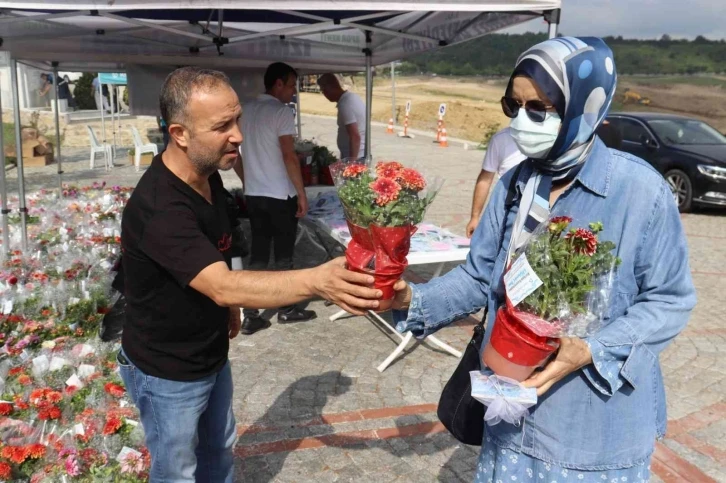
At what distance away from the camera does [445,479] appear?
3602 millimetres

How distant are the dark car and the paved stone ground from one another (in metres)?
5.02

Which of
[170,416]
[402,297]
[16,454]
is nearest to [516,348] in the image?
[402,297]

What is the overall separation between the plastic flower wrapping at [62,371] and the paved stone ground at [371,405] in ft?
2.42

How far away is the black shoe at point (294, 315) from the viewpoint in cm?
598

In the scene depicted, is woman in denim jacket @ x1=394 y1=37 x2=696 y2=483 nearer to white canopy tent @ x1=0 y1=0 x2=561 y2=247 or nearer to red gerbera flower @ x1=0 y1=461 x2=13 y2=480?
red gerbera flower @ x1=0 y1=461 x2=13 y2=480

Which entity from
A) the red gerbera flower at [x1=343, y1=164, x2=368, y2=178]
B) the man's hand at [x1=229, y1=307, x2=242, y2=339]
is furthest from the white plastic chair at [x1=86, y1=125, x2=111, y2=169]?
the red gerbera flower at [x1=343, y1=164, x2=368, y2=178]

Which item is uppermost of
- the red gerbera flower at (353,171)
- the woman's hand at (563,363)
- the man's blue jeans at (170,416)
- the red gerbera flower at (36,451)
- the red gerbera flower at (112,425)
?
the red gerbera flower at (353,171)

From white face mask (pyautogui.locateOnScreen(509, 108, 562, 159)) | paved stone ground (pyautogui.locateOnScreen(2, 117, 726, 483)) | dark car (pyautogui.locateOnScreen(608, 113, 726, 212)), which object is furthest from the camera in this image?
dark car (pyautogui.locateOnScreen(608, 113, 726, 212))

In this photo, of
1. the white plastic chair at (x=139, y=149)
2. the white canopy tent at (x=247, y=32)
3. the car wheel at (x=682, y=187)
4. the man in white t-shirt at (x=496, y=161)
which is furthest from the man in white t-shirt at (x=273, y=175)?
the white plastic chair at (x=139, y=149)

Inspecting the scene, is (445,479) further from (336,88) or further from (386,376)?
(336,88)

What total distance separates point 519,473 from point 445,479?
1709mm

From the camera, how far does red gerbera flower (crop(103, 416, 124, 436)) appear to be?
352 centimetres

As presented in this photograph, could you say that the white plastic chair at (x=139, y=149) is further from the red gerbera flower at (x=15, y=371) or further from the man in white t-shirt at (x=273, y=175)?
the red gerbera flower at (x=15, y=371)

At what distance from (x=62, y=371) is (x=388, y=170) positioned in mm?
3200
